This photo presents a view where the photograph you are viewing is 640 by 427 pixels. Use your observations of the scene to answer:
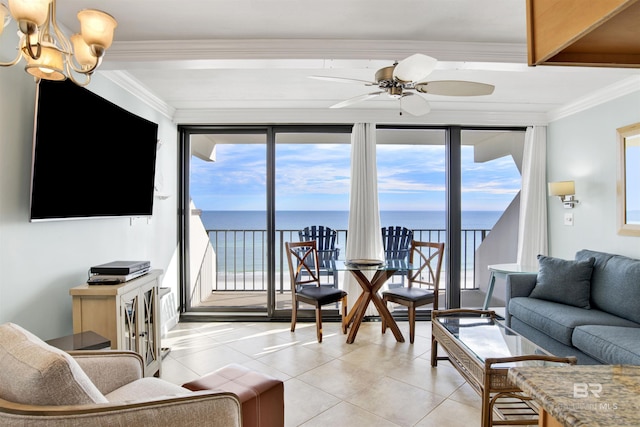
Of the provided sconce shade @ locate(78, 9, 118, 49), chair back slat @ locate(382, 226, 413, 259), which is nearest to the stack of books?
sconce shade @ locate(78, 9, 118, 49)

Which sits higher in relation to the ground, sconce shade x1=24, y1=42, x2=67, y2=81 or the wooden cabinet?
sconce shade x1=24, y1=42, x2=67, y2=81

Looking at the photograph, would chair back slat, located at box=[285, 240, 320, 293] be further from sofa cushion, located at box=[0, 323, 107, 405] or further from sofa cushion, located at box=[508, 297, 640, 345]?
sofa cushion, located at box=[0, 323, 107, 405]

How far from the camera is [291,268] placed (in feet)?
13.3

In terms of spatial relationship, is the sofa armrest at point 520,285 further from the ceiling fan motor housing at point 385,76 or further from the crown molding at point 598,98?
the ceiling fan motor housing at point 385,76

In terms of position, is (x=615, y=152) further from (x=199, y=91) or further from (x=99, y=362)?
(x=99, y=362)

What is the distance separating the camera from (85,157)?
2385mm

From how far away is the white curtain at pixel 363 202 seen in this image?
171 inches

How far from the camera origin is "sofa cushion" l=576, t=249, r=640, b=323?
9.31 feet

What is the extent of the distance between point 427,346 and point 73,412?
318cm

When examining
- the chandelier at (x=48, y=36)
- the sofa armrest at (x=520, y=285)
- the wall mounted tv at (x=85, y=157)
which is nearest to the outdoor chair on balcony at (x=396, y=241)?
the sofa armrest at (x=520, y=285)

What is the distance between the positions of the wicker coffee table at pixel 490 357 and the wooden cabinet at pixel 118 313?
7.32 ft

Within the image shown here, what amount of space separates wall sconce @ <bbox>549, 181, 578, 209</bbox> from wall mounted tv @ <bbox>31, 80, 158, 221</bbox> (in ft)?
13.4

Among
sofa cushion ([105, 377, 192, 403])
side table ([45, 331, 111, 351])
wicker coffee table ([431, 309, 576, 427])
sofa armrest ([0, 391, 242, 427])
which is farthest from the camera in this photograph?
wicker coffee table ([431, 309, 576, 427])

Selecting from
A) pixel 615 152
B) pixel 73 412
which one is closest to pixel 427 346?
pixel 615 152
